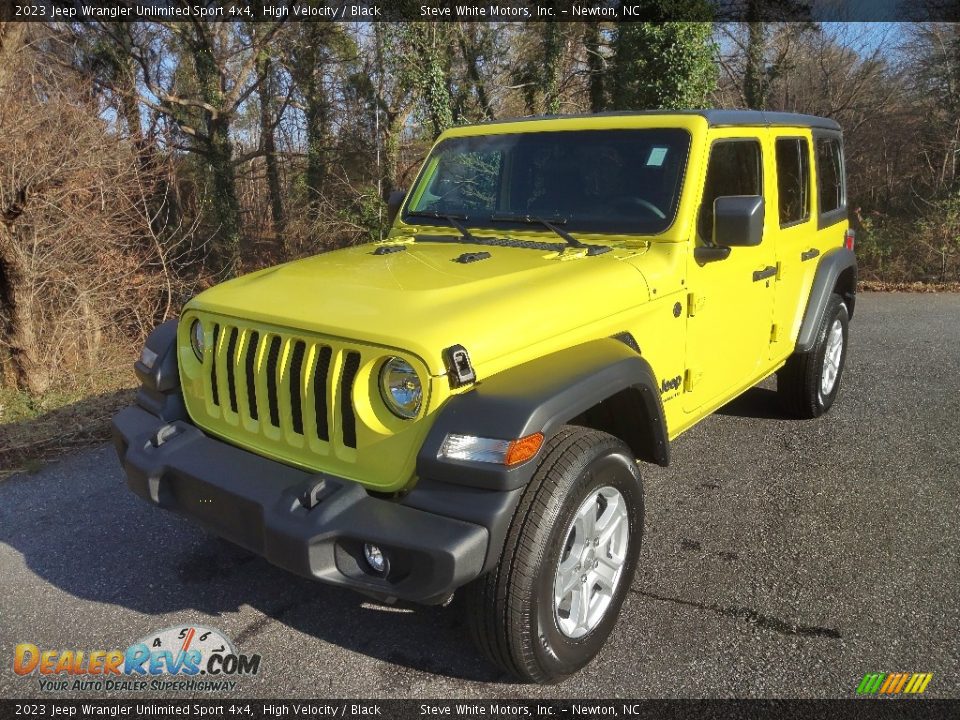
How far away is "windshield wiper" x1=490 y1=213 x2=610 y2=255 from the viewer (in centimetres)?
337

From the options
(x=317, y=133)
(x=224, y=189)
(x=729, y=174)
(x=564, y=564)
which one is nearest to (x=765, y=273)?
(x=729, y=174)

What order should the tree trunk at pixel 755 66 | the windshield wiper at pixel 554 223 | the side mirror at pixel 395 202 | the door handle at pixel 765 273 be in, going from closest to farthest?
1. the windshield wiper at pixel 554 223
2. the door handle at pixel 765 273
3. the side mirror at pixel 395 202
4. the tree trunk at pixel 755 66

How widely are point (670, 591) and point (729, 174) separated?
6.73 ft

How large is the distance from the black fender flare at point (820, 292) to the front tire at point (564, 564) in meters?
2.37

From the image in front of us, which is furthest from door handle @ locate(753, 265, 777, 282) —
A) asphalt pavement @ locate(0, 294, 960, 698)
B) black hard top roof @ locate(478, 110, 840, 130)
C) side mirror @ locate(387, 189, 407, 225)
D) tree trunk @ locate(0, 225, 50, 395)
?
tree trunk @ locate(0, 225, 50, 395)

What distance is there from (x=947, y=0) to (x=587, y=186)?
14744 mm

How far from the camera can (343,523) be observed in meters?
2.29

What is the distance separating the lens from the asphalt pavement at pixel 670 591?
2709mm

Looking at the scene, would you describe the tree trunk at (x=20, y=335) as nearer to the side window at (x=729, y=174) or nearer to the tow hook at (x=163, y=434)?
Answer: the tow hook at (x=163, y=434)

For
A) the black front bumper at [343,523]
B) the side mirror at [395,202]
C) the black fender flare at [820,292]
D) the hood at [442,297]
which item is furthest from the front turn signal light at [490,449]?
the black fender flare at [820,292]

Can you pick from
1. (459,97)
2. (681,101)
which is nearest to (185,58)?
(459,97)

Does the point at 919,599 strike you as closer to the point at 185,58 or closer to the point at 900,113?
the point at 900,113

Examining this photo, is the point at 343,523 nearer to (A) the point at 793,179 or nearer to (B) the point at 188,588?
(B) the point at 188,588

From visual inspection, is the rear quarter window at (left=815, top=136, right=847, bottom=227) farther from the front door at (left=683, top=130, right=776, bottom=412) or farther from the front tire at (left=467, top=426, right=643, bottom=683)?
the front tire at (left=467, top=426, right=643, bottom=683)
